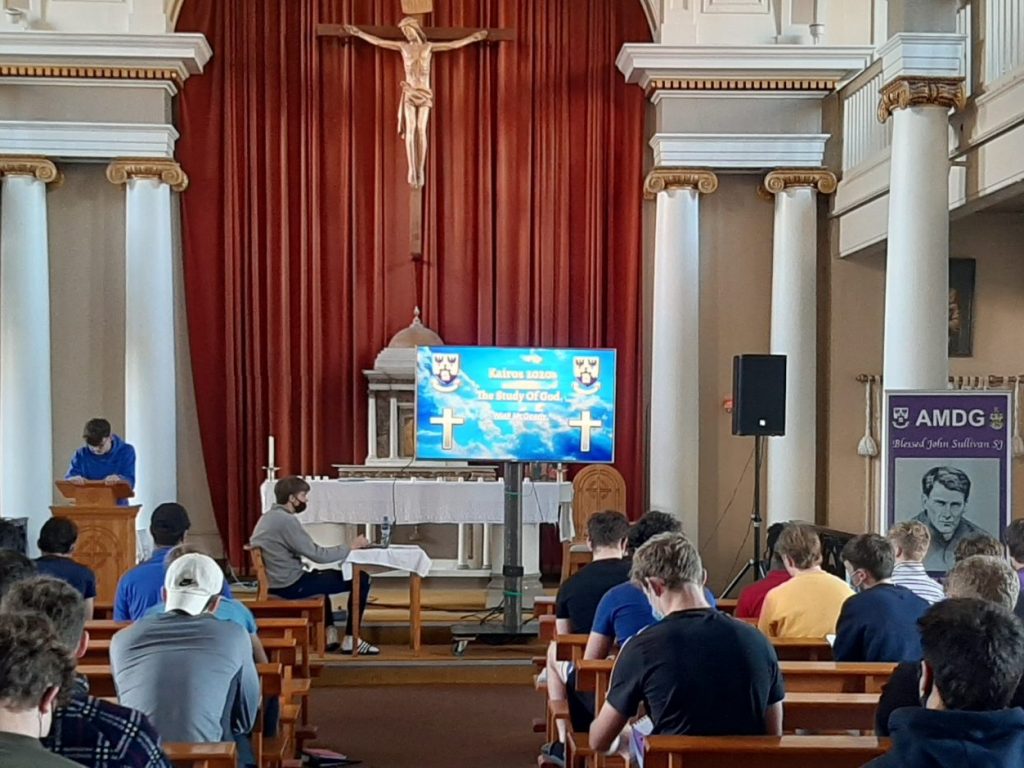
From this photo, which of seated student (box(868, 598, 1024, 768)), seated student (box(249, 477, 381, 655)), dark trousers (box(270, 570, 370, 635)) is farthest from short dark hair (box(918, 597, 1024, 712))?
dark trousers (box(270, 570, 370, 635))

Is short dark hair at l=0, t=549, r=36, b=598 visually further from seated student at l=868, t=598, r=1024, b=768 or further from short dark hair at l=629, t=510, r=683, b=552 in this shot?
seated student at l=868, t=598, r=1024, b=768

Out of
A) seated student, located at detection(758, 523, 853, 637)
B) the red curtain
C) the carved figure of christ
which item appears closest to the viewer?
seated student, located at detection(758, 523, 853, 637)

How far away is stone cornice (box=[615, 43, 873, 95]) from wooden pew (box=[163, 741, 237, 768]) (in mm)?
7955

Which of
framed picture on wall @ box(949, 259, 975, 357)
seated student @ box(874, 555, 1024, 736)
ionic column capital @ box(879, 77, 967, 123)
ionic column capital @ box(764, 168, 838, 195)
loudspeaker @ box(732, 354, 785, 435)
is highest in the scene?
ionic column capital @ box(879, 77, 967, 123)

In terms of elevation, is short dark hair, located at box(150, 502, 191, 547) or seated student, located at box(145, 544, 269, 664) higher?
short dark hair, located at box(150, 502, 191, 547)

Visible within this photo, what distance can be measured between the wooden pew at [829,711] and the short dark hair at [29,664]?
6.67ft

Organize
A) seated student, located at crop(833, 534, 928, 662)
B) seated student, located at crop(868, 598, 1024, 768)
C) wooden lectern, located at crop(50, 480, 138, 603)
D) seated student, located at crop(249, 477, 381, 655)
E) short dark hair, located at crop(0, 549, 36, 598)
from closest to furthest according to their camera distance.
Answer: seated student, located at crop(868, 598, 1024, 768)
short dark hair, located at crop(0, 549, 36, 598)
seated student, located at crop(833, 534, 928, 662)
seated student, located at crop(249, 477, 381, 655)
wooden lectern, located at crop(50, 480, 138, 603)

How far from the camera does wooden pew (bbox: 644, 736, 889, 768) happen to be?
2.99m

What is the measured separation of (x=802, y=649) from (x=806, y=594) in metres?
0.25

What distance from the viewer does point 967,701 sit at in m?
2.33

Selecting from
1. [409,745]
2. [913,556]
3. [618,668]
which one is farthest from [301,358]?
[618,668]

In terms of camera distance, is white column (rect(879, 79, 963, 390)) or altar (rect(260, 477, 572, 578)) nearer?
white column (rect(879, 79, 963, 390))

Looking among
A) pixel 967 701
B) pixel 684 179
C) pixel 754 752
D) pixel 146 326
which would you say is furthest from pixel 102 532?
Answer: pixel 967 701

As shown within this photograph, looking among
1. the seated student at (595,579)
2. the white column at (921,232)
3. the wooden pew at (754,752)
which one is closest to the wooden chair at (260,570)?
the seated student at (595,579)
